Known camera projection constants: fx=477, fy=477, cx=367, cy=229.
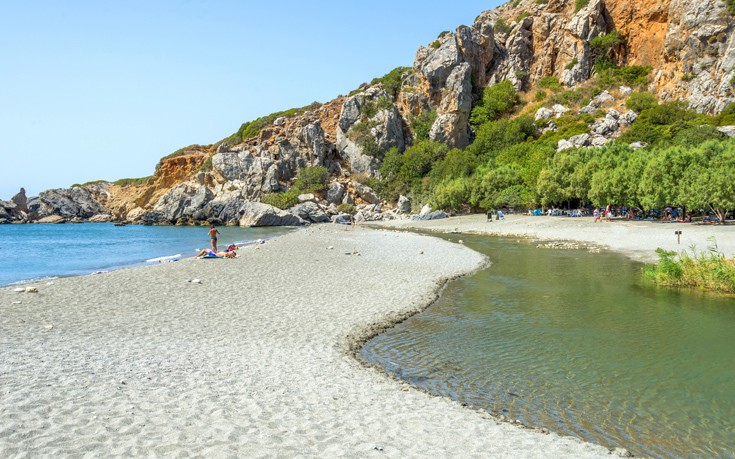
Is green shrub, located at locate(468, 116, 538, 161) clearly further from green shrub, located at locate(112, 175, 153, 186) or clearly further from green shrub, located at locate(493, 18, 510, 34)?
green shrub, located at locate(112, 175, 153, 186)

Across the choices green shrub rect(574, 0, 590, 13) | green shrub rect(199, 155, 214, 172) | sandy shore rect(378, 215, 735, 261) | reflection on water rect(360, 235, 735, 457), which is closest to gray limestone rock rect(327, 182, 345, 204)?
green shrub rect(199, 155, 214, 172)

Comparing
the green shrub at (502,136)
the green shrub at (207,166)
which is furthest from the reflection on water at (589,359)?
the green shrub at (207,166)

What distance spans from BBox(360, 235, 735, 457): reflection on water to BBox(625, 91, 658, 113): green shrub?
94950 millimetres

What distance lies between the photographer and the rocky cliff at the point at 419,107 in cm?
10200

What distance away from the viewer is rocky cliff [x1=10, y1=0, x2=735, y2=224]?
102 meters

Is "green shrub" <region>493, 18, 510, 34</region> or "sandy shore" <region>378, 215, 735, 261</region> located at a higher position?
"green shrub" <region>493, 18, 510, 34</region>

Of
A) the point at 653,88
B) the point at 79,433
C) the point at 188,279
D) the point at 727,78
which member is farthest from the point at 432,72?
the point at 79,433

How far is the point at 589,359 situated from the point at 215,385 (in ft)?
28.8

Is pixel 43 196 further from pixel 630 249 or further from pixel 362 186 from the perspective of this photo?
pixel 630 249

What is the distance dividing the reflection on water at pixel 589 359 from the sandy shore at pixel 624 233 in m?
12.5

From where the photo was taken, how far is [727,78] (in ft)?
297

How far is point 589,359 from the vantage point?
11.7 meters

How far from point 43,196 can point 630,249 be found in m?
165

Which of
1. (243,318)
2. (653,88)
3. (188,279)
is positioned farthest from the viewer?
(653,88)
